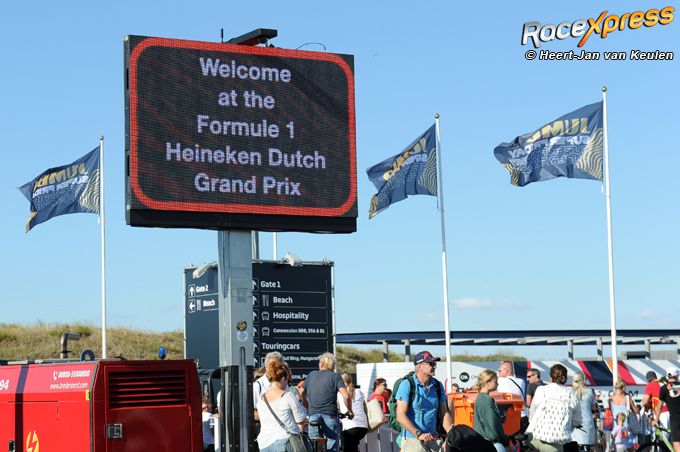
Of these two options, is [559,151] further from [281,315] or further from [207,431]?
[207,431]

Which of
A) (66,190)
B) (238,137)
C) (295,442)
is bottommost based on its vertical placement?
(295,442)

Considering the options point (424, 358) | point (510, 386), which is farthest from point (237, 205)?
point (510, 386)

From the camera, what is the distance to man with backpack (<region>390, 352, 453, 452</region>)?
40.1ft

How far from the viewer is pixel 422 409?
1230 centimetres

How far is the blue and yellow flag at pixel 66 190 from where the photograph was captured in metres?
29.9

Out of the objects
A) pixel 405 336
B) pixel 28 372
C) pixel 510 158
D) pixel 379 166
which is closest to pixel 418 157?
pixel 379 166

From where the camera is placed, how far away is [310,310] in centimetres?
2891

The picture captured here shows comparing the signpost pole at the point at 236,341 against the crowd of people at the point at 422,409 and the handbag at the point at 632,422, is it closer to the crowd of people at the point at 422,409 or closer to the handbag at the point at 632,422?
the crowd of people at the point at 422,409

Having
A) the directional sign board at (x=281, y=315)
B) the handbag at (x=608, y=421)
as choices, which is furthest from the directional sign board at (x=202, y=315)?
the handbag at (x=608, y=421)

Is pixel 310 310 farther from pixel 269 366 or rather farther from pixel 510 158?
pixel 269 366

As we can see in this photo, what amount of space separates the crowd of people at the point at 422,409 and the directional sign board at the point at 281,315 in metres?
9.74

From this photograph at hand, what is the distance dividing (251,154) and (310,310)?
Result: 601 inches

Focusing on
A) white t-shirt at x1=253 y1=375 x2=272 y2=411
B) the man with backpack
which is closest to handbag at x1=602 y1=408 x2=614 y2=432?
white t-shirt at x1=253 y1=375 x2=272 y2=411

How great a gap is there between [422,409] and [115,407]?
376 centimetres
